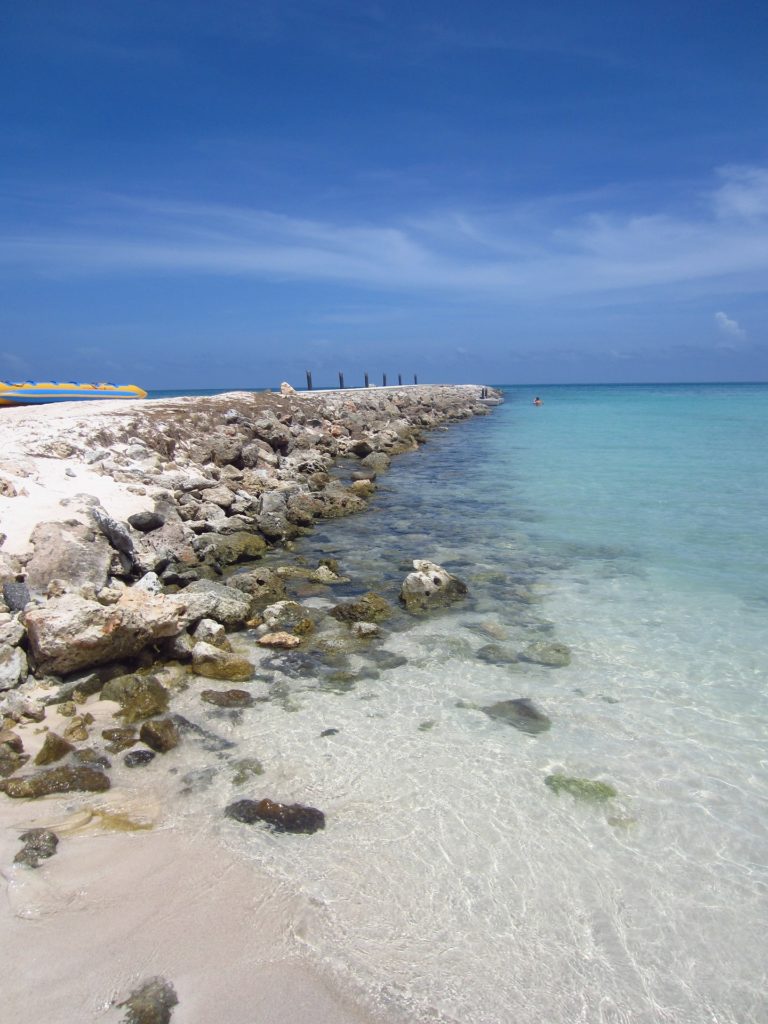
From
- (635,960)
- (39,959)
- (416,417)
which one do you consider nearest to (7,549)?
(39,959)

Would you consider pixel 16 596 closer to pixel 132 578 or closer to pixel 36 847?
pixel 132 578

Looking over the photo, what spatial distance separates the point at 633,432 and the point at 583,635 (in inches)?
1262

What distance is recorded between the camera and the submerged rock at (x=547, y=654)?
22.5 ft

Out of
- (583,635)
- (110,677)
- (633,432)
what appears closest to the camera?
(110,677)

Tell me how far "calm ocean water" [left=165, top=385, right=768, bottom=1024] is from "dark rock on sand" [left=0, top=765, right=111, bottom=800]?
86cm

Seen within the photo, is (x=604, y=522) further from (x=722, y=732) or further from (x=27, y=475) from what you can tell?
(x=27, y=475)

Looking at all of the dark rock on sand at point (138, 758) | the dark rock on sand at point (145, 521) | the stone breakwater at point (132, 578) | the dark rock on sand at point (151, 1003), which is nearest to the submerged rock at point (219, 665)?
the stone breakwater at point (132, 578)

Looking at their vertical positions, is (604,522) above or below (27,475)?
below

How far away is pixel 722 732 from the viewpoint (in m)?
5.55

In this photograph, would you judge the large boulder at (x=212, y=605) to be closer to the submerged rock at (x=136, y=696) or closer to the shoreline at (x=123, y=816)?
the shoreline at (x=123, y=816)

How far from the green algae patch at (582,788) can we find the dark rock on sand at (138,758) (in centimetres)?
311

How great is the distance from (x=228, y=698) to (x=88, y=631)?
1.48 m

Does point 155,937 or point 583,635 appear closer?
point 155,937

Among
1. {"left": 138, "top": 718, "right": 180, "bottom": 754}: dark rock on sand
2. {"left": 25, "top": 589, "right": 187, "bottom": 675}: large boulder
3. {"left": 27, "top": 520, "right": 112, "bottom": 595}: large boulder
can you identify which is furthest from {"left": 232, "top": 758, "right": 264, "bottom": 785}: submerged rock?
{"left": 27, "top": 520, "right": 112, "bottom": 595}: large boulder
